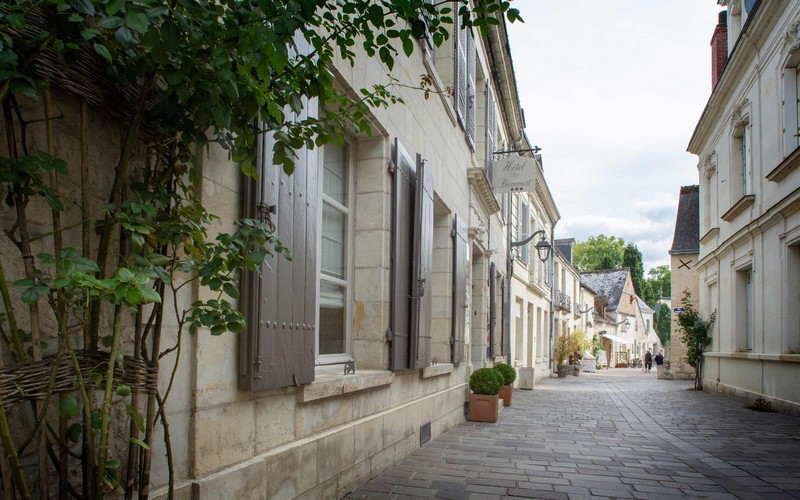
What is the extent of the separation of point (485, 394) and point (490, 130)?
547cm

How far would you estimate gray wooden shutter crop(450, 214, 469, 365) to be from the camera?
7910mm

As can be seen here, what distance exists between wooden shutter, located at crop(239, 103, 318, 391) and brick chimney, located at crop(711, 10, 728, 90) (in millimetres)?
16056

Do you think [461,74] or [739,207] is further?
[739,207]

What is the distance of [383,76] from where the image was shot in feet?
17.0

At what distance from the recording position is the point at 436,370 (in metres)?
6.89

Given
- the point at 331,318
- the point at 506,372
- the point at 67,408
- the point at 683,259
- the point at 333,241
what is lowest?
the point at 506,372

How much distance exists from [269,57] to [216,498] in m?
1.90

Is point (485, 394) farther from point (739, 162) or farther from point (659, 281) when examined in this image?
point (659, 281)

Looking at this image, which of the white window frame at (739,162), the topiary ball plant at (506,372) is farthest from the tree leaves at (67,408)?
the white window frame at (739,162)

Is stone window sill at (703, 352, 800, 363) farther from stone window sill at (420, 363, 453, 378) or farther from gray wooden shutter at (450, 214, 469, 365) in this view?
stone window sill at (420, 363, 453, 378)

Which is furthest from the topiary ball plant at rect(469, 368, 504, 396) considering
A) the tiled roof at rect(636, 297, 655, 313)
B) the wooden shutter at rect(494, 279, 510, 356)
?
the tiled roof at rect(636, 297, 655, 313)

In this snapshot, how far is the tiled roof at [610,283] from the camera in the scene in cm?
4856

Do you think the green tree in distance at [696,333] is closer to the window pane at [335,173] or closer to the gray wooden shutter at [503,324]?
the gray wooden shutter at [503,324]

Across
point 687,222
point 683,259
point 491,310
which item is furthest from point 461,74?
point 687,222
